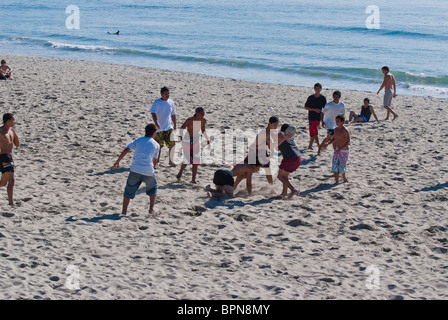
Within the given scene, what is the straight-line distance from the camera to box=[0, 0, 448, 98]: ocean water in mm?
26203

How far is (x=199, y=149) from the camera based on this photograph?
8477 mm

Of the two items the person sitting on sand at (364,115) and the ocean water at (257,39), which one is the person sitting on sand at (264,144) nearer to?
the person sitting on sand at (364,115)

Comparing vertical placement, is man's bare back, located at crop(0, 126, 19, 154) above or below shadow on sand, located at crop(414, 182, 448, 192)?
above

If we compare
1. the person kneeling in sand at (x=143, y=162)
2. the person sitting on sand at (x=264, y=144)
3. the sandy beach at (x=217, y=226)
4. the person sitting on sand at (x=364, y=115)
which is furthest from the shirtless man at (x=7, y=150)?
the person sitting on sand at (x=364, y=115)

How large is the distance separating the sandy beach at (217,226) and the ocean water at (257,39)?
1314cm

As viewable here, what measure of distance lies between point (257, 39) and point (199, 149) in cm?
3069

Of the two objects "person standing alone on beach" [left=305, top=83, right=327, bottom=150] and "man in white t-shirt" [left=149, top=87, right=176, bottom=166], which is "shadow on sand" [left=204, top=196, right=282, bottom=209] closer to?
"man in white t-shirt" [left=149, top=87, right=176, bottom=166]

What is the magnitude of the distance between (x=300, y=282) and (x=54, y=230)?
313cm

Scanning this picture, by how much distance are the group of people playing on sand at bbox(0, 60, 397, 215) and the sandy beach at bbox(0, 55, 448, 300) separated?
0.27 meters

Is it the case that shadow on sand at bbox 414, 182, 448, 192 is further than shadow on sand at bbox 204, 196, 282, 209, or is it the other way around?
shadow on sand at bbox 414, 182, 448, 192

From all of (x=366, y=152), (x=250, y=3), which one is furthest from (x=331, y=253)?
(x=250, y=3)

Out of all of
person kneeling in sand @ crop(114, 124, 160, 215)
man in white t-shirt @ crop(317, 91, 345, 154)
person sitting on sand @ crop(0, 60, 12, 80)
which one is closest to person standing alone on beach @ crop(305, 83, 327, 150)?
man in white t-shirt @ crop(317, 91, 345, 154)

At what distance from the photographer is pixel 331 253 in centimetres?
614
